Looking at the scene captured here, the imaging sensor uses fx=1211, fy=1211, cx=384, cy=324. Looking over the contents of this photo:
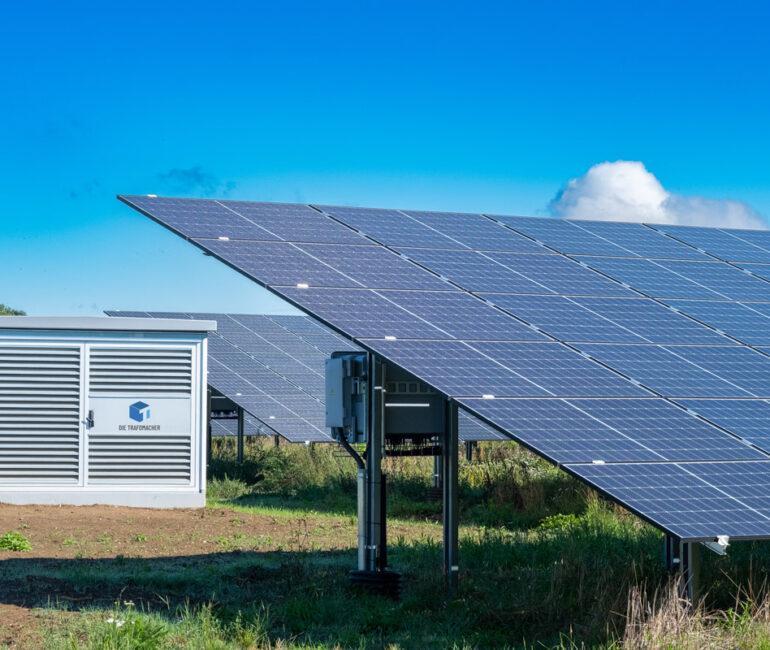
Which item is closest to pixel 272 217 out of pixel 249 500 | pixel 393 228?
pixel 393 228

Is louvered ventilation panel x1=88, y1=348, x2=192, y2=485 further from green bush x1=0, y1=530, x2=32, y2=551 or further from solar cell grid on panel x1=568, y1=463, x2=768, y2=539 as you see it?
solar cell grid on panel x1=568, y1=463, x2=768, y2=539

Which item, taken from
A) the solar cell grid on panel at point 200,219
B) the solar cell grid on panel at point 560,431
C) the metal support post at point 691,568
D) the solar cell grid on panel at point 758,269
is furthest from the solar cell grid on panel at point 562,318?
the solar cell grid on panel at point 758,269

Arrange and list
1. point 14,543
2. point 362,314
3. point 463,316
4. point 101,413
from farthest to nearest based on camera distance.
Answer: point 101,413 → point 14,543 → point 463,316 → point 362,314

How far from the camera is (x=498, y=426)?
9.60 meters

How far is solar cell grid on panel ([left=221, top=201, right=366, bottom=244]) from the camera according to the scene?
13.4 m

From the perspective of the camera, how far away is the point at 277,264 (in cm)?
1217

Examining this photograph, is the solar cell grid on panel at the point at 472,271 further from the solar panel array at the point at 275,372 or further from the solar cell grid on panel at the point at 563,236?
the solar panel array at the point at 275,372

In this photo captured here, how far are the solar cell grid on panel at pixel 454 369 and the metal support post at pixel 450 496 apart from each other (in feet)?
4.84

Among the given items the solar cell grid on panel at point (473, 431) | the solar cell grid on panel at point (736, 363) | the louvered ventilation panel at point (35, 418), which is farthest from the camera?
the solar cell grid on panel at point (473, 431)

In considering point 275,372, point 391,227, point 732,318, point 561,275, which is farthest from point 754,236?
point 275,372

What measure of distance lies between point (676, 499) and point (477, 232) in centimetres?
668

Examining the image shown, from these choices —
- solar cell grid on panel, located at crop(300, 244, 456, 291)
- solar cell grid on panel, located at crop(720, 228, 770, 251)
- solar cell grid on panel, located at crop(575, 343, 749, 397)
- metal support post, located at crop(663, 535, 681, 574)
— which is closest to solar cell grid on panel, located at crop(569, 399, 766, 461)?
solar cell grid on panel, located at crop(575, 343, 749, 397)

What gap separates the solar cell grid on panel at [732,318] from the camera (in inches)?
513

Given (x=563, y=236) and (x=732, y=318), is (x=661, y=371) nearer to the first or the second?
(x=732, y=318)
